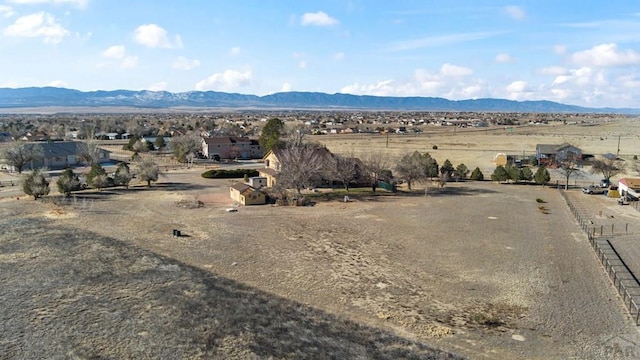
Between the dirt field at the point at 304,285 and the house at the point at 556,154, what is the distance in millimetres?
31371

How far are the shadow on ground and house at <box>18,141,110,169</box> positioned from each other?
4301 cm

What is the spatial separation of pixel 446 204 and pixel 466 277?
63.2 ft

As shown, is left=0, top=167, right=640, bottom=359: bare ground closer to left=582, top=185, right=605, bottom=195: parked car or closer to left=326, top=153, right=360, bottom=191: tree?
left=326, top=153, right=360, bottom=191: tree

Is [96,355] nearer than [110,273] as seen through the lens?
Yes

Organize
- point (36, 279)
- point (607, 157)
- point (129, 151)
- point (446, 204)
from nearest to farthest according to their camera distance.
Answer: point (36, 279)
point (446, 204)
point (607, 157)
point (129, 151)

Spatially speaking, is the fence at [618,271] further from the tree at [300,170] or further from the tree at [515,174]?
the tree at [300,170]

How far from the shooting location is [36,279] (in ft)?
83.5

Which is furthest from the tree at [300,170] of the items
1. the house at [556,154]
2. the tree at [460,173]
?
the house at [556,154]

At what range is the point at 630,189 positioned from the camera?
155ft

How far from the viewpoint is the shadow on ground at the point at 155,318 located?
18781mm

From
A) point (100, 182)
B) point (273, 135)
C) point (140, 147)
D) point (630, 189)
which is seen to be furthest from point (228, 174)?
point (630, 189)

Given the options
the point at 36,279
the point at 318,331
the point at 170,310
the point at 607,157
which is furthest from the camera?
the point at 607,157

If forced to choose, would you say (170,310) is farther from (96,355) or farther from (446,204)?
(446,204)

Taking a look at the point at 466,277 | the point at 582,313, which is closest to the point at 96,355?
the point at 466,277
